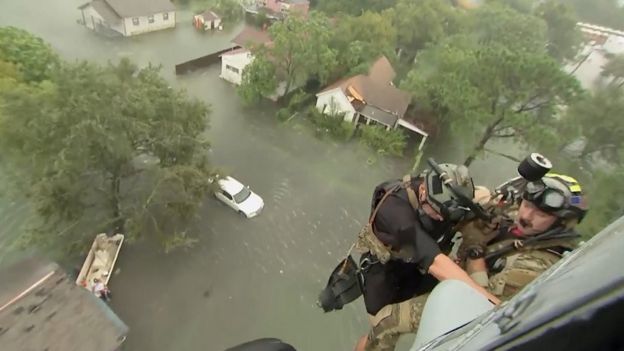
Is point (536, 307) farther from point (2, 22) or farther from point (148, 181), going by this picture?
point (2, 22)

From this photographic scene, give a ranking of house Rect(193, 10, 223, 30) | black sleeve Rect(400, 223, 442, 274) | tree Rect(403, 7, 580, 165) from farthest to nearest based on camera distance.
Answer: house Rect(193, 10, 223, 30)
tree Rect(403, 7, 580, 165)
black sleeve Rect(400, 223, 442, 274)

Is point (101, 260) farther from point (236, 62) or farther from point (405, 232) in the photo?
point (236, 62)

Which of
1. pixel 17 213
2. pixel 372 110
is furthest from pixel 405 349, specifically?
pixel 372 110

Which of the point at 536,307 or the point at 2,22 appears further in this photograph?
the point at 2,22

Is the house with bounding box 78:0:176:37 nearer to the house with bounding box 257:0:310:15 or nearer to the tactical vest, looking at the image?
the house with bounding box 257:0:310:15

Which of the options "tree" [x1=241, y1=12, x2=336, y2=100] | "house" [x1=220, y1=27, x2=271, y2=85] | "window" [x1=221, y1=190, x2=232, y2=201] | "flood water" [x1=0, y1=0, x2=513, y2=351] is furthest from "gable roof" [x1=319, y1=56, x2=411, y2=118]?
"window" [x1=221, y1=190, x2=232, y2=201]

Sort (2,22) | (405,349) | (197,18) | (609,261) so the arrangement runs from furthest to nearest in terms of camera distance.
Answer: (197,18), (2,22), (405,349), (609,261)
